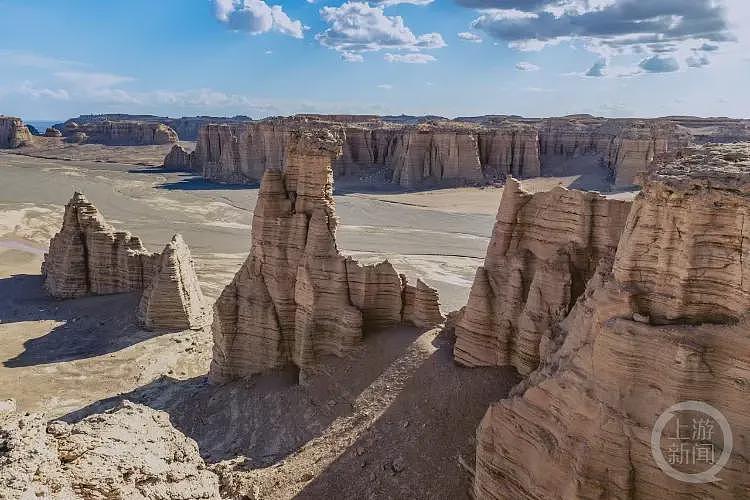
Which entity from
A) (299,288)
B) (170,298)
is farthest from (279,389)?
(170,298)

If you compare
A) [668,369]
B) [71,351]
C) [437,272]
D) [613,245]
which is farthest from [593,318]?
[437,272]

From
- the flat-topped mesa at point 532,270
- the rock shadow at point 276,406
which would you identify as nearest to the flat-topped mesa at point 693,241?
the flat-topped mesa at point 532,270

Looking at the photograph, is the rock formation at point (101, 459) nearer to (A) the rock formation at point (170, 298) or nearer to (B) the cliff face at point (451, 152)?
(A) the rock formation at point (170, 298)

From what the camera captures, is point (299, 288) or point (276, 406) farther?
point (299, 288)

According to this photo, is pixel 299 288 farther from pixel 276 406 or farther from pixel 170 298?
pixel 170 298

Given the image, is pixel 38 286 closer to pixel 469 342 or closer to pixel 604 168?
pixel 469 342

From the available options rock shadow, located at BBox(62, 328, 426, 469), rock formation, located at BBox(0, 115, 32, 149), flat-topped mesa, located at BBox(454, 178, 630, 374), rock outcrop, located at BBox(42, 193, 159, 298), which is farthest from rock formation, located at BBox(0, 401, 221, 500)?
rock formation, located at BBox(0, 115, 32, 149)

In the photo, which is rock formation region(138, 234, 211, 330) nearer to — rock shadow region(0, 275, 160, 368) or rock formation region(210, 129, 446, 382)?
rock shadow region(0, 275, 160, 368)
